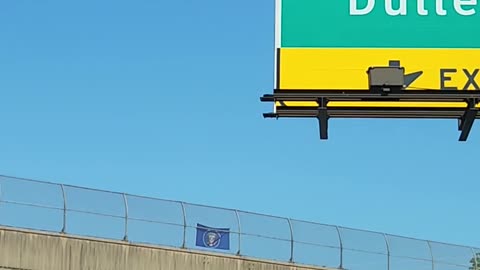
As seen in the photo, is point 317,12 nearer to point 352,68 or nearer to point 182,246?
point 352,68

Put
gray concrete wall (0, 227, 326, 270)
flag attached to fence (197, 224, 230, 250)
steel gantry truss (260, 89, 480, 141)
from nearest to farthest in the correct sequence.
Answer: steel gantry truss (260, 89, 480, 141)
gray concrete wall (0, 227, 326, 270)
flag attached to fence (197, 224, 230, 250)

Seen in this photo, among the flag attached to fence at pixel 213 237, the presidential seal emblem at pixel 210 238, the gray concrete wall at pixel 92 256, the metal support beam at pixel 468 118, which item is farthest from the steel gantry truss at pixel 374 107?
the presidential seal emblem at pixel 210 238

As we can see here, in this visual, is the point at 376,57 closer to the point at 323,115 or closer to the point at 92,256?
the point at 323,115

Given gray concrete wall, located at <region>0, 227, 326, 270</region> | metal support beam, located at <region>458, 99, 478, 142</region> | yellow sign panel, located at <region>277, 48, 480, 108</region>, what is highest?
yellow sign panel, located at <region>277, 48, 480, 108</region>

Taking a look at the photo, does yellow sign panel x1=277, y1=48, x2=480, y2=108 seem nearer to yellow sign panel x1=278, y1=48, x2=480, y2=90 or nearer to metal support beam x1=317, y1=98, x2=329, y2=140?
yellow sign panel x1=278, y1=48, x2=480, y2=90

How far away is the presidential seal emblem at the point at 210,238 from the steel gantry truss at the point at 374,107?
23821mm

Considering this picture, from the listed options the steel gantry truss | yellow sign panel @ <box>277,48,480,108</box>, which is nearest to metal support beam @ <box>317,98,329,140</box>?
the steel gantry truss

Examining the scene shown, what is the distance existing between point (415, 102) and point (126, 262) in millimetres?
22615

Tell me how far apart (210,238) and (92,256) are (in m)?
4.10

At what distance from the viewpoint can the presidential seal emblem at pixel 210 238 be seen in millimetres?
31656

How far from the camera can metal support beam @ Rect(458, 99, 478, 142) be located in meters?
7.85

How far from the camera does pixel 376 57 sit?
793 centimetres

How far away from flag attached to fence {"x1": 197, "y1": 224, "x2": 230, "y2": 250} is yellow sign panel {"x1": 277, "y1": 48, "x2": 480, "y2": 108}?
77.4ft

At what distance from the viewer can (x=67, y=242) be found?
28.4 m
